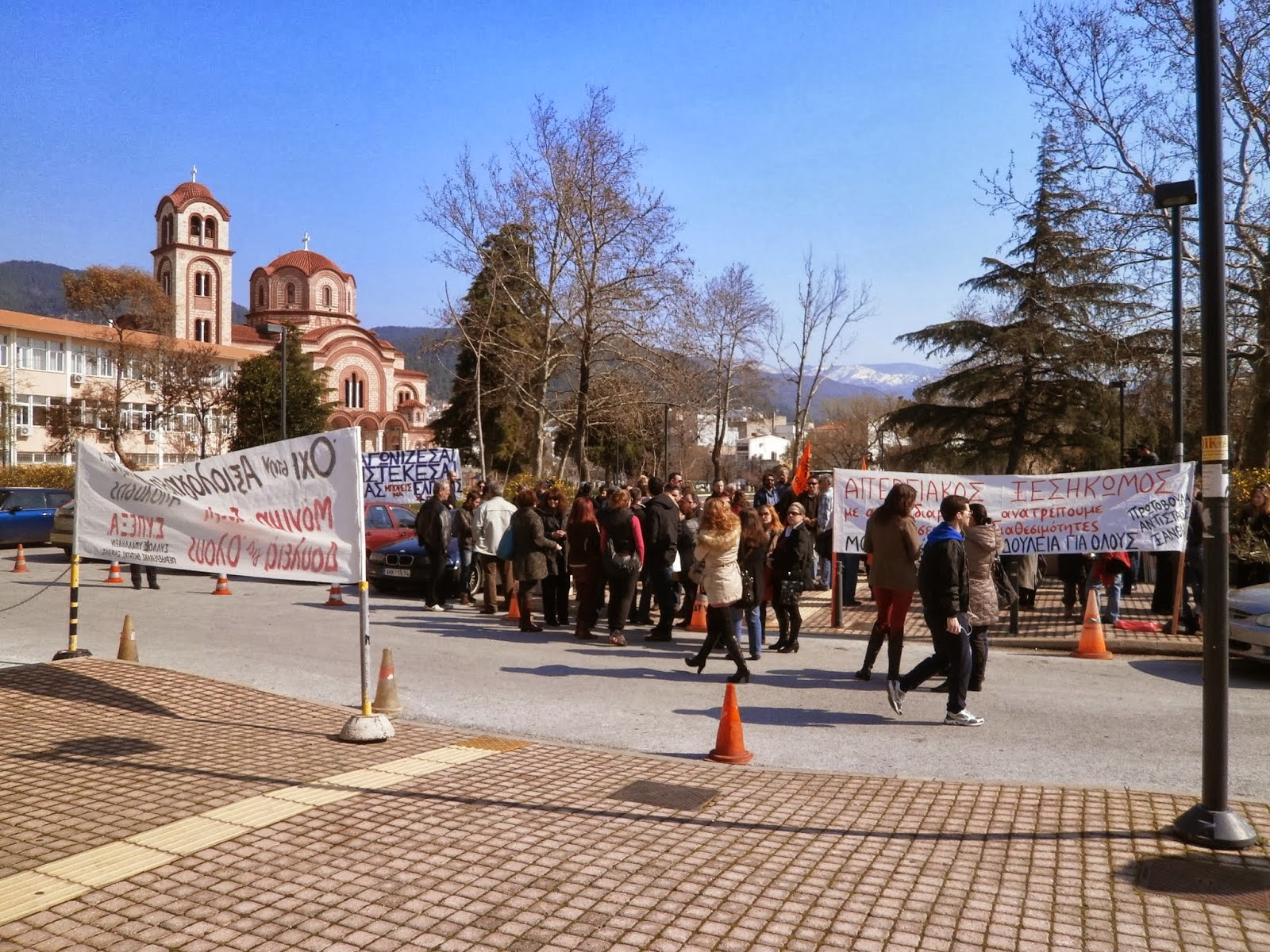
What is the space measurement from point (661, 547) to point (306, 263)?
83171mm

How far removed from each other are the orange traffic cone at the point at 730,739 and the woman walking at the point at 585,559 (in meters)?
5.63

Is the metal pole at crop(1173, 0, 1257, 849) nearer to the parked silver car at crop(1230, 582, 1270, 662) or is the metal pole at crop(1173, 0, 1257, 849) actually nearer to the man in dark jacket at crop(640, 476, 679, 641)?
the parked silver car at crop(1230, 582, 1270, 662)

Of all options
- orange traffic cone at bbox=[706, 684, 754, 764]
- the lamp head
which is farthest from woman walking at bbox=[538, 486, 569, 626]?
the lamp head

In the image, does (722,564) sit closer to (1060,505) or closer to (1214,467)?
(1214,467)

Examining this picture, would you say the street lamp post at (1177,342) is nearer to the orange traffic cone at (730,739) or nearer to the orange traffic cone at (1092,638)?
the orange traffic cone at (1092,638)

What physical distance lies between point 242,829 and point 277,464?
3513mm

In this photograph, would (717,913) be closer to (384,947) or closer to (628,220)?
(384,947)

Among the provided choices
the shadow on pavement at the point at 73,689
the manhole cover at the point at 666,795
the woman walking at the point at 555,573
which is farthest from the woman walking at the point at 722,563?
the shadow on pavement at the point at 73,689

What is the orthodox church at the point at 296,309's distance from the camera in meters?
82.4

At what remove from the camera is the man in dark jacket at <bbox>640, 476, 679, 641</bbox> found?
1261 cm

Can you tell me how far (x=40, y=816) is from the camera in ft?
18.6

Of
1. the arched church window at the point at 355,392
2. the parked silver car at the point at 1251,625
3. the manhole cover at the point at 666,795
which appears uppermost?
the arched church window at the point at 355,392

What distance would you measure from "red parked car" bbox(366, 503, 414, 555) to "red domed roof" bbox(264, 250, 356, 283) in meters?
73.4

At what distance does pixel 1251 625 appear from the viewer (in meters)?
10.4
